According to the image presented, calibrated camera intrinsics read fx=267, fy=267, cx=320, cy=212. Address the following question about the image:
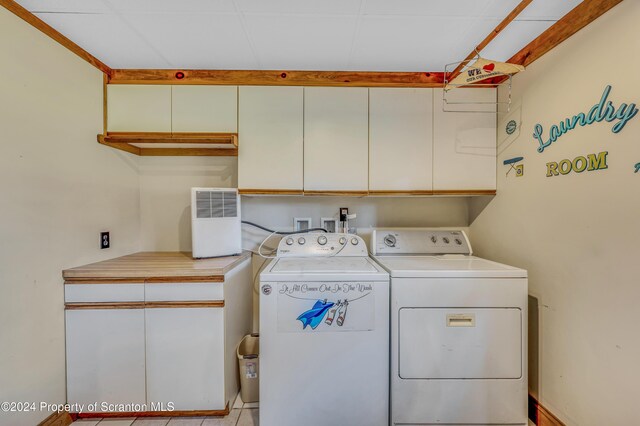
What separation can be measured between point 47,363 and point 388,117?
2403 millimetres

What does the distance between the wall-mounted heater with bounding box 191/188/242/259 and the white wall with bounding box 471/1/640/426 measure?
6.05 feet

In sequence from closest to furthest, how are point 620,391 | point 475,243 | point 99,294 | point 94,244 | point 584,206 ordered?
1. point 620,391
2. point 584,206
3. point 99,294
4. point 94,244
5. point 475,243

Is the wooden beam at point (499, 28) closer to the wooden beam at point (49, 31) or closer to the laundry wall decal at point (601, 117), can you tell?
the laundry wall decal at point (601, 117)

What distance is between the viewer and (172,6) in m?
1.28

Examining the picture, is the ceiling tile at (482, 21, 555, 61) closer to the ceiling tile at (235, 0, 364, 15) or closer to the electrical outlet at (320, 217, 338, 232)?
the ceiling tile at (235, 0, 364, 15)

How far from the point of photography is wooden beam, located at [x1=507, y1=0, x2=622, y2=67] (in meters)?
1.15

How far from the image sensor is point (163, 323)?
4.90ft

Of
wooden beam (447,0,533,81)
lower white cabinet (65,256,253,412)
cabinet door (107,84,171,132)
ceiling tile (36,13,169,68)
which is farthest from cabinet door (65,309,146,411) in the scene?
wooden beam (447,0,533,81)

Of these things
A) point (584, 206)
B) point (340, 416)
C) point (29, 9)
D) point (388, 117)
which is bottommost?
point (340, 416)

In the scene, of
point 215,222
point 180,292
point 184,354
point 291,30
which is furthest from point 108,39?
point 184,354

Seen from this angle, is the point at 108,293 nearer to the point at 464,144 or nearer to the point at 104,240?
the point at 104,240

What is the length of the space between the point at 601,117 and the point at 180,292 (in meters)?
2.20

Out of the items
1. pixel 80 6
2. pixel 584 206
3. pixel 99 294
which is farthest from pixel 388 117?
pixel 99 294

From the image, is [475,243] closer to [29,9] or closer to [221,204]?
[221,204]
